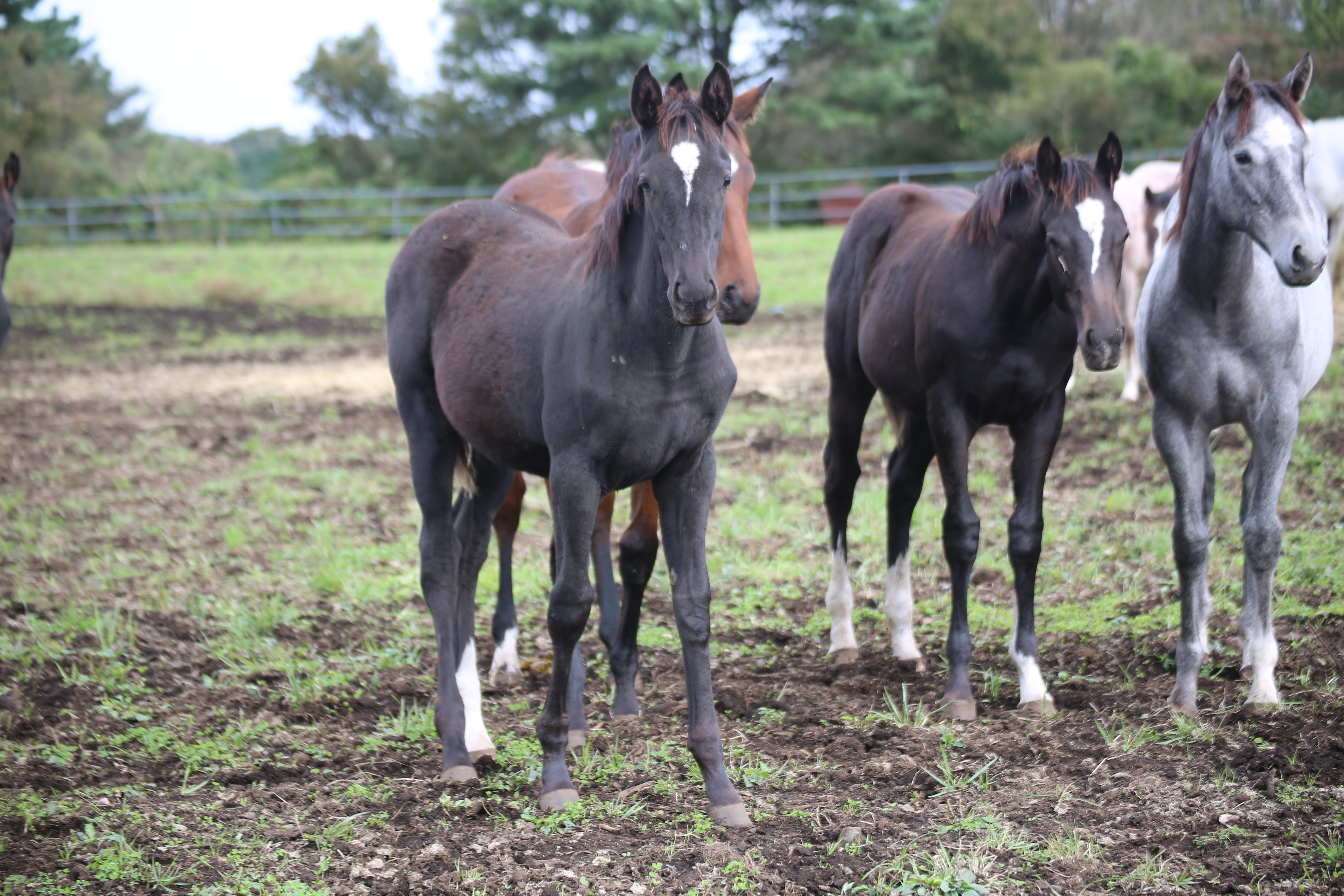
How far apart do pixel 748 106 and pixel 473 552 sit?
2249mm

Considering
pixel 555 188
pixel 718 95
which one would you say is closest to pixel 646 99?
pixel 718 95

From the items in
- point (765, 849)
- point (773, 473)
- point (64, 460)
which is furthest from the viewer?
point (64, 460)

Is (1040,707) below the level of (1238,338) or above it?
below

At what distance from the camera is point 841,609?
4.80 metres

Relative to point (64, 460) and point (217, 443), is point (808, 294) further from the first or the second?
point (64, 460)

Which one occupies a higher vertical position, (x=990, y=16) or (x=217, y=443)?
(x=990, y=16)

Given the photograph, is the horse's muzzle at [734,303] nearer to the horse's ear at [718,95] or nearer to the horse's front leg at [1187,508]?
the horse's ear at [718,95]

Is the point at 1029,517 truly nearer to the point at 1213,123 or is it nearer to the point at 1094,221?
the point at 1094,221

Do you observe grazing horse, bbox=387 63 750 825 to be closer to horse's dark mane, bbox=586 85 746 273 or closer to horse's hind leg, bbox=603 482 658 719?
horse's dark mane, bbox=586 85 746 273

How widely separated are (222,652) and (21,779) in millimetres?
1262

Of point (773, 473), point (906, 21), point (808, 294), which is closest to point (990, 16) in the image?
point (906, 21)

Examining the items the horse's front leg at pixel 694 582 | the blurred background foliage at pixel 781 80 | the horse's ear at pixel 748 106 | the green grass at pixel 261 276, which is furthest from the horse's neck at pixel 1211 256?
the blurred background foliage at pixel 781 80

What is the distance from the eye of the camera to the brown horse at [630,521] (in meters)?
3.87

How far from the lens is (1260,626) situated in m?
3.87
